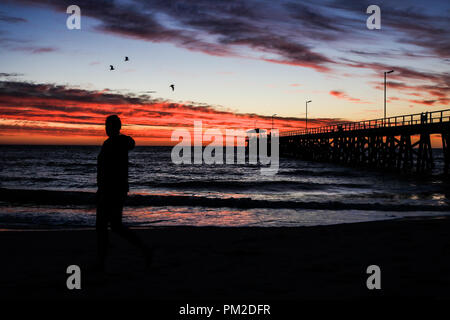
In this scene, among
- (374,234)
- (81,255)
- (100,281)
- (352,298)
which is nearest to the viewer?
(352,298)

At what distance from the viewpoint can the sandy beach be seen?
13.1ft

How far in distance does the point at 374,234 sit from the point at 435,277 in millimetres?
2924

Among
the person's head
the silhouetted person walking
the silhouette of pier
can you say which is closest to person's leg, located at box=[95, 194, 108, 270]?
the silhouetted person walking

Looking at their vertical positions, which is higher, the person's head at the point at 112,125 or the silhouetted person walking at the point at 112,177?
the person's head at the point at 112,125

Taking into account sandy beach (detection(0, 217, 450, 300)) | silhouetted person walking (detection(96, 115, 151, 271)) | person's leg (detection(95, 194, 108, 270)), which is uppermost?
silhouetted person walking (detection(96, 115, 151, 271))

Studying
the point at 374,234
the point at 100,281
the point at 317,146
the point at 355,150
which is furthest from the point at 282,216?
the point at 317,146

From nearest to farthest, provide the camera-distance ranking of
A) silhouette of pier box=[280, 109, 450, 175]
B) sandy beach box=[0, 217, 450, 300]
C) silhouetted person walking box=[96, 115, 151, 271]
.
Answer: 1. sandy beach box=[0, 217, 450, 300]
2. silhouetted person walking box=[96, 115, 151, 271]
3. silhouette of pier box=[280, 109, 450, 175]

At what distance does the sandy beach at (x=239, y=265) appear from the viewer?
399 cm

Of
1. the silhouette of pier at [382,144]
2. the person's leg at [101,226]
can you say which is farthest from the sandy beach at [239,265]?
the silhouette of pier at [382,144]

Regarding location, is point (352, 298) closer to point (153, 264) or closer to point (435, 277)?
point (435, 277)

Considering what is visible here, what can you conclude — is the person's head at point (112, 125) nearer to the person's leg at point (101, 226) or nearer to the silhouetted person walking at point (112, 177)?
the silhouetted person walking at point (112, 177)

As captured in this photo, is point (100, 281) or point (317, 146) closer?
point (100, 281)

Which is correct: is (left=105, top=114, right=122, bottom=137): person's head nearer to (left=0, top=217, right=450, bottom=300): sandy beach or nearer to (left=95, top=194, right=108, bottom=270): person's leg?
(left=95, top=194, right=108, bottom=270): person's leg
